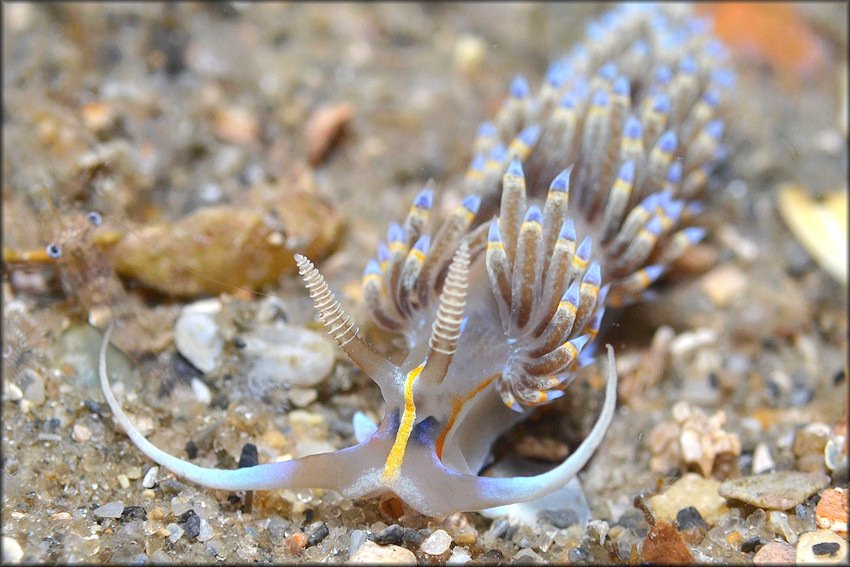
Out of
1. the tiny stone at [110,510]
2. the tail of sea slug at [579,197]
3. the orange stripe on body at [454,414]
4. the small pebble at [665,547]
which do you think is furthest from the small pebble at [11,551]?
the small pebble at [665,547]

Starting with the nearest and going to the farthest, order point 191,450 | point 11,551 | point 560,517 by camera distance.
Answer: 1. point 11,551
2. point 560,517
3. point 191,450

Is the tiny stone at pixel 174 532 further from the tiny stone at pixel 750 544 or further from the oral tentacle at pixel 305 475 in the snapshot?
the tiny stone at pixel 750 544

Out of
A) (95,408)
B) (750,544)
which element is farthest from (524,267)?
(95,408)

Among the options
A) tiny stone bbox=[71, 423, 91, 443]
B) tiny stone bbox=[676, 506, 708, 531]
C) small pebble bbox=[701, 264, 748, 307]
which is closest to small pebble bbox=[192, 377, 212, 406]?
tiny stone bbox=[71, 423, 91, 443]

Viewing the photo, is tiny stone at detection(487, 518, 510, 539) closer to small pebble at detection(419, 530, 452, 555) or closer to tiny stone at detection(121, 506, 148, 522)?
small pebble at detection(419, 530, 452, 555)

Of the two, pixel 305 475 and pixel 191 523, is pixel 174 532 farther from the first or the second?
pixel 305 475

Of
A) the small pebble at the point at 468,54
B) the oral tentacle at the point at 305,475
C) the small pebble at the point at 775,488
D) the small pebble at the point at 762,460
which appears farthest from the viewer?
the small pebble at the point at 468,54
